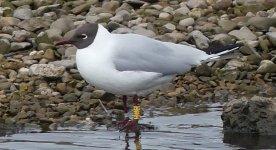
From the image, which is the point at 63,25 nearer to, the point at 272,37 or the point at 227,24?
the point at 227,24

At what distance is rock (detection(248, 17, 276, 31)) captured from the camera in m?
12.8

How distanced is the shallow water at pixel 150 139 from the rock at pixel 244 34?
129 inches

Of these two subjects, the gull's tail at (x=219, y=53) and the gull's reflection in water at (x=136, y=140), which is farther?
the gull's tail at (x=219, y=53)

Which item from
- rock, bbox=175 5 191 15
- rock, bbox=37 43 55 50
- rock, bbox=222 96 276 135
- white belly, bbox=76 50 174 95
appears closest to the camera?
rock, bbox=222 96 276 135

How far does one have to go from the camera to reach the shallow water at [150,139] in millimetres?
8219

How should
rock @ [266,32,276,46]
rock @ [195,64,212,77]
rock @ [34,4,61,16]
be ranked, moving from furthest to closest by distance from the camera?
rock @ [34,4,61,16] → rock @ [266,32,276,46] → rock @ [195,64,212,77]

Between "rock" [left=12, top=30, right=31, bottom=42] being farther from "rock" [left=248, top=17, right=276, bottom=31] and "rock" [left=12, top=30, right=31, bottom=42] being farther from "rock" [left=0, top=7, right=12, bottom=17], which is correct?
"rock" [left=248, top=17, right=276, bottom=31]

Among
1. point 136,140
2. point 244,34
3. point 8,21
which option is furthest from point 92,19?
point 136,140

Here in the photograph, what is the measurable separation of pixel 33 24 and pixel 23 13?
A: 595 mm

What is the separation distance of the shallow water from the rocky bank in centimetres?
59

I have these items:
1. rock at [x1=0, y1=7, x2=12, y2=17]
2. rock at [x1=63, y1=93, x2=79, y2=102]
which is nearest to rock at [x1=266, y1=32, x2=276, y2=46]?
rock at [x1=63, y1=93, x2=79, y2=102]

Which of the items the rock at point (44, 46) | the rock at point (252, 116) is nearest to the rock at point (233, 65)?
the rock at point (44, 46)

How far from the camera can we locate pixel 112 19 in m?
13.1

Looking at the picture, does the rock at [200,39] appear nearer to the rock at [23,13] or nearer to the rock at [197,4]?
the rock at [197,4]
